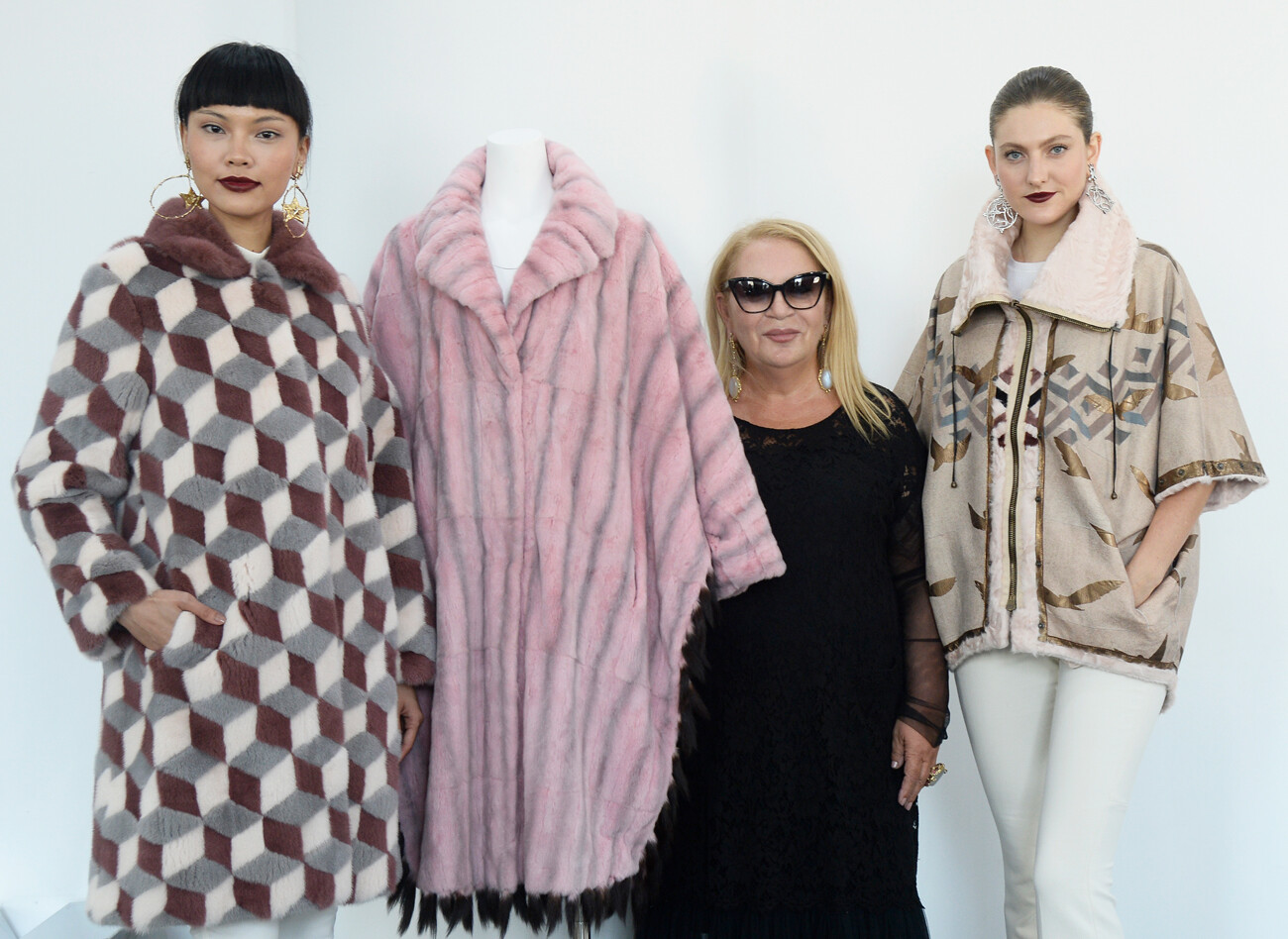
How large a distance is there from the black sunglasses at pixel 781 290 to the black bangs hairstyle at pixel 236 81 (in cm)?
90

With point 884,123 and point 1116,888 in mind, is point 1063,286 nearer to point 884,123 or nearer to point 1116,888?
point 884,123

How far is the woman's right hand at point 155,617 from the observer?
1.47 metres

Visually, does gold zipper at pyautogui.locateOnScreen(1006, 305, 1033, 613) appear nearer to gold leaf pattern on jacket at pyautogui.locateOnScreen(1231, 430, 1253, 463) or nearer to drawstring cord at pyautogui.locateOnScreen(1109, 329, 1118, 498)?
drawstring cord at pyautogui.locateOnScreen(1109, 329, 1118, 498)

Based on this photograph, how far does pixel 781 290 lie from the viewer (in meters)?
2.12

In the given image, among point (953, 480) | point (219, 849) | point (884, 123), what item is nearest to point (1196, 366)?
point (953, 480)

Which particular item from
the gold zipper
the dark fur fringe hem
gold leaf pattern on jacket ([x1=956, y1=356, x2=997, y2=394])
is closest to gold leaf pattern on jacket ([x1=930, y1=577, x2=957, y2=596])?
the gold zipper

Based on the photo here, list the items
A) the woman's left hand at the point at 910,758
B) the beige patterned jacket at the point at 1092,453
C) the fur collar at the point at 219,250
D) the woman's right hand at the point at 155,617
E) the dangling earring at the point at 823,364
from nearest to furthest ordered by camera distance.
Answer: the woman's right hand at the point at 155,617 < the fur collar at the point at 219,250 < the beige patterned jacket at the point at 1092,453 < the woman's left hand at the point at 910,758 < the dangling earring at the point at 823,364

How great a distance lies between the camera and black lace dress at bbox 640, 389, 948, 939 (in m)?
1.98

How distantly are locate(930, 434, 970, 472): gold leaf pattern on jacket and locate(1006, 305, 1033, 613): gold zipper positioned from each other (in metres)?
0.11

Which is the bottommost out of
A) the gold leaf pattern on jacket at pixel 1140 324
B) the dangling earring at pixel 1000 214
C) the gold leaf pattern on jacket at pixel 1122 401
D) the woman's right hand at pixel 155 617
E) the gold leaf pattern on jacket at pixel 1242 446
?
the woman's right hand at pixel 155 617

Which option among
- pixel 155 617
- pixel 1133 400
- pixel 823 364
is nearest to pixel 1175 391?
pixel 1133 400

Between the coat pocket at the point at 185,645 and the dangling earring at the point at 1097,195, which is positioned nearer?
the coat pocket at the point at 185,645

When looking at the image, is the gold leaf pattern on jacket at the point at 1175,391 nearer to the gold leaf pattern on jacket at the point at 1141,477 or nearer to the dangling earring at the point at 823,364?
the gold leaf pattern on jacket at the point at 1141,477

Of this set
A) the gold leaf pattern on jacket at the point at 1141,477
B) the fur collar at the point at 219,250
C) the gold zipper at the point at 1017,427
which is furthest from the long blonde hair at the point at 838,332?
the fur collar at the point at 219,250
